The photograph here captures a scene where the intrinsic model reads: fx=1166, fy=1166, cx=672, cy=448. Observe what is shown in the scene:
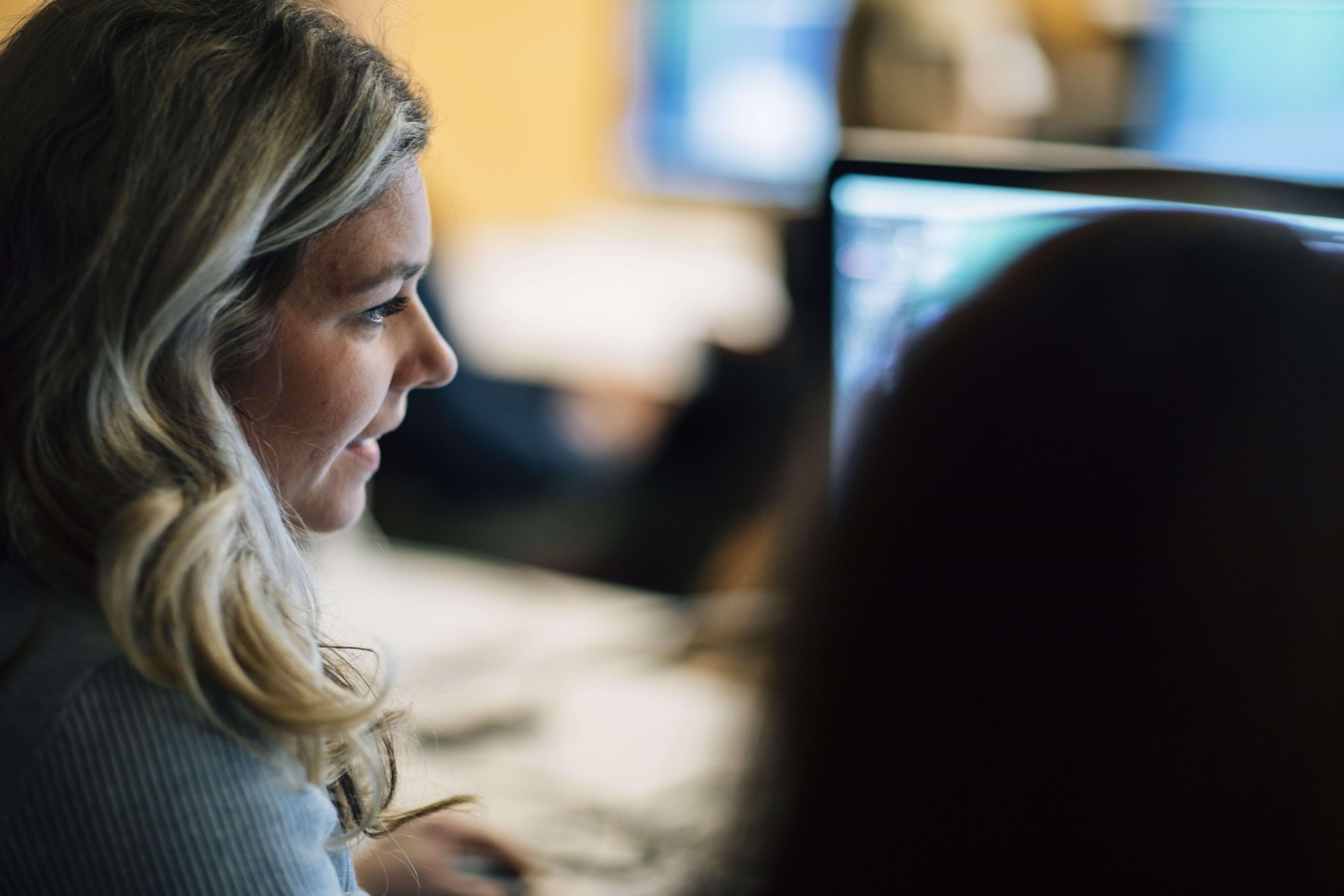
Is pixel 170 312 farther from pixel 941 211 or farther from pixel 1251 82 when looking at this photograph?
pixel 1251 82

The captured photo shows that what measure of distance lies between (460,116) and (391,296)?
2819 millimetres

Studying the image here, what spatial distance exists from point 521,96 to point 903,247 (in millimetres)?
2660

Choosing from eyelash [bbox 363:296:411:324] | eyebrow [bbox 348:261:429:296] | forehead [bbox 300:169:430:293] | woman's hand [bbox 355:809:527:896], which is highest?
forehead [bbox 300:169:430:293]

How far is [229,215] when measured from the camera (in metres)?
0.62

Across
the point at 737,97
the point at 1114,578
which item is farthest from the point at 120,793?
the point at 737,97

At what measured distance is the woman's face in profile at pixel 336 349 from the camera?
0.71 metres

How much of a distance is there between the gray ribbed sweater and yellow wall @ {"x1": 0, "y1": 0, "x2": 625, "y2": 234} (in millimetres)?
2779

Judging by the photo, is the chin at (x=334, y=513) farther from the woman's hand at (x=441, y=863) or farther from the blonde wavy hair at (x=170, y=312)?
the woman's hand at (x=441, y=863)

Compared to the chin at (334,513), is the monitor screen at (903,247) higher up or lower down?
higher up

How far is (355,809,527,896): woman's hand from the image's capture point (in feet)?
3.02

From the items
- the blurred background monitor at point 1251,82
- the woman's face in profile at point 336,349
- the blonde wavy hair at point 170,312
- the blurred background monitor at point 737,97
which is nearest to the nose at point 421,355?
the woman's face in profile at point 336,349

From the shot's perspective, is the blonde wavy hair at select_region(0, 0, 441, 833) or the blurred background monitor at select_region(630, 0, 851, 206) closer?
the blonde wavy hair at select_region(0, 0, 441, 833)

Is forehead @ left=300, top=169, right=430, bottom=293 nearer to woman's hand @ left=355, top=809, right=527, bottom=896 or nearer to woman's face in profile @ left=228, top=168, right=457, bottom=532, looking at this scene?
woman's face in profile @ left=228, top=168, right=457, bottom=532

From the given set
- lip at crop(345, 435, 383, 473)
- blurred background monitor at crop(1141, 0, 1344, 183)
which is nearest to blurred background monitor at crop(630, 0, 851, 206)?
blurred background monitor at crop(1141, 0, 1344, 183)
